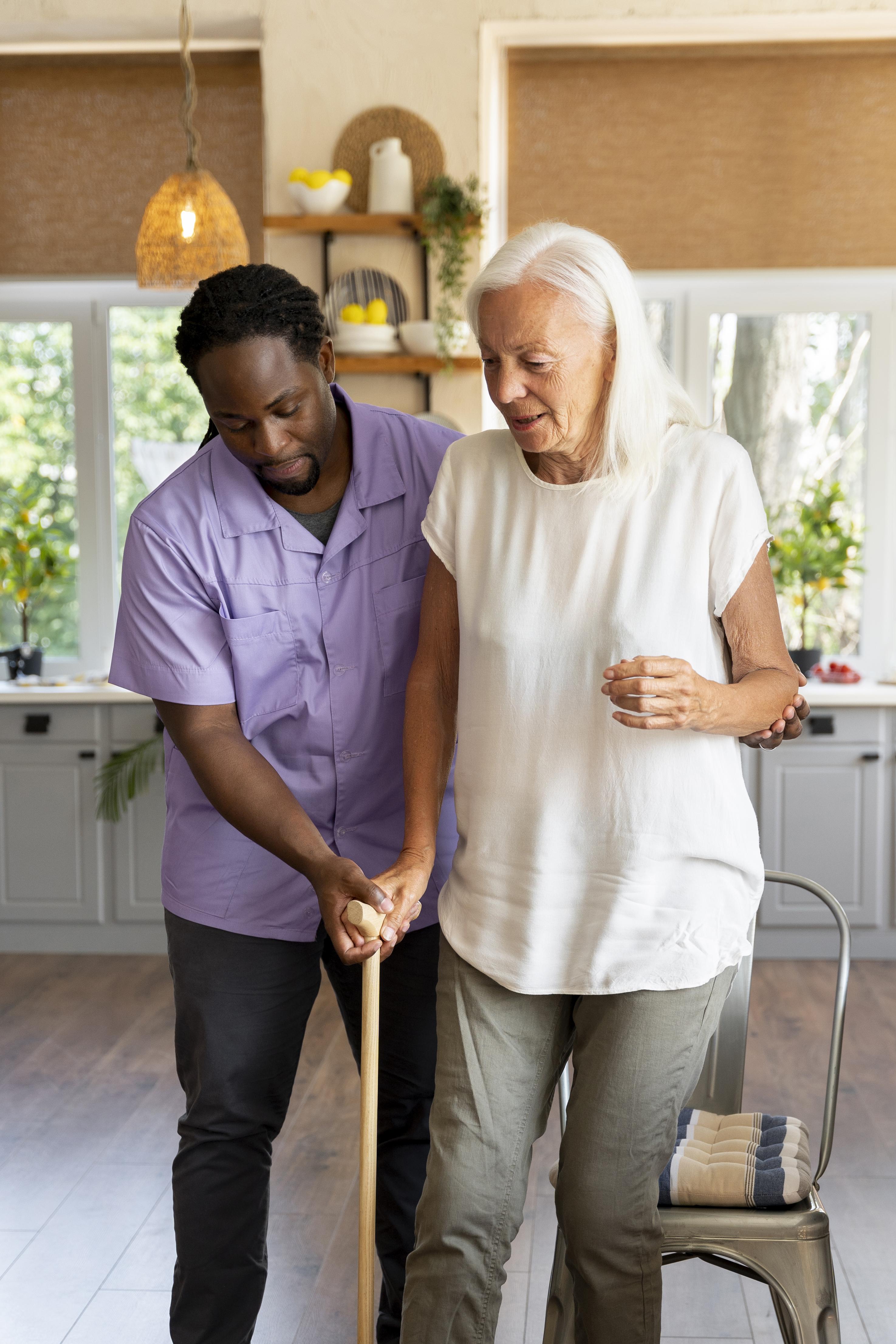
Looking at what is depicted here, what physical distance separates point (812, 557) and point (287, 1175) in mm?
2654

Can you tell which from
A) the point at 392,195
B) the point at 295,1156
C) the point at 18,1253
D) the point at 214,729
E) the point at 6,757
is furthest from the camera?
the point at 6,757

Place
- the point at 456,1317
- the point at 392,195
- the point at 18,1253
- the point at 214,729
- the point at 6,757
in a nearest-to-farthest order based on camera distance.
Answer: the point at 456,1317, the point at 214,729, the point at 18,1253, the point at 392,195, the point at 6,757

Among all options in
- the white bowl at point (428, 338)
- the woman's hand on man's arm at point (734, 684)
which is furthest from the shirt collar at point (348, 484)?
the white bowl at point (428, 338)

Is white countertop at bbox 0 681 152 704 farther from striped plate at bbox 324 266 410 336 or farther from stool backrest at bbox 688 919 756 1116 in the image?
stool backrest at bbox 688 919 756 1116

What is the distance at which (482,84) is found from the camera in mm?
3771

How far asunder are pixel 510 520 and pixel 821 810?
2823 millimetres

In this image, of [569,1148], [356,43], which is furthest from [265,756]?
[356,43]

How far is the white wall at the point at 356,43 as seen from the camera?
147 inches

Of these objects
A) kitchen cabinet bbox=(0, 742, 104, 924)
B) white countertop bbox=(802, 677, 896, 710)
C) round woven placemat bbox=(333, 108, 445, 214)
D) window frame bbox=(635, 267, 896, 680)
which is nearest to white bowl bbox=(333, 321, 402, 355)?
round woven placemat bbox=(333, 108, 445, 214)

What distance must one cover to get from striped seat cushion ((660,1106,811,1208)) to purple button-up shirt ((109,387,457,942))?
0.47 meters

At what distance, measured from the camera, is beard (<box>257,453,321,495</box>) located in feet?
5.17

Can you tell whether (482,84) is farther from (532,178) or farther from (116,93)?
(116,93)

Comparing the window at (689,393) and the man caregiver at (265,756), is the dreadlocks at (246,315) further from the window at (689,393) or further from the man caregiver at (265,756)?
the window at (689,393)

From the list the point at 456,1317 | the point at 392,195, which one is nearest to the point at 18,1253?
the point at 456,1317
